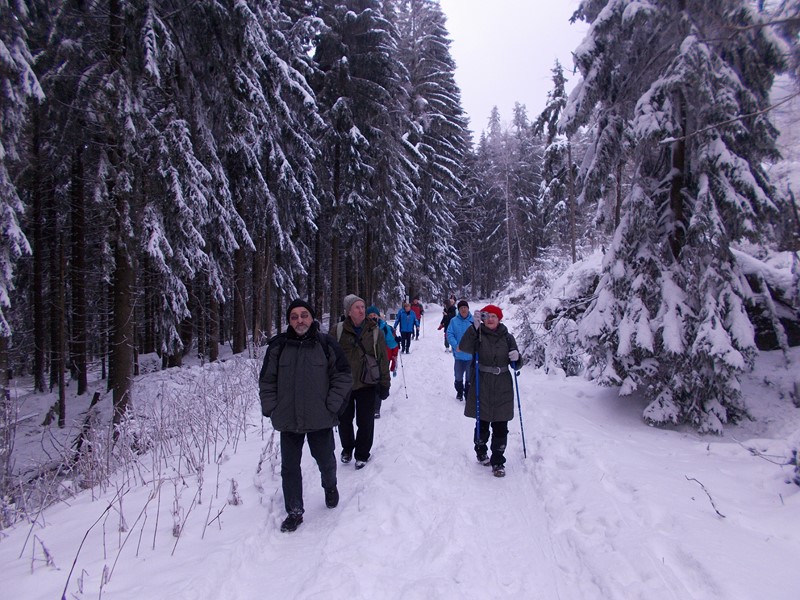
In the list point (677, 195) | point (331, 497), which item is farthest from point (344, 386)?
point (677, 195)

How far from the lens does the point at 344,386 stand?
4.06m

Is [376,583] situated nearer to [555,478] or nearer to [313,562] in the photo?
[313,562]

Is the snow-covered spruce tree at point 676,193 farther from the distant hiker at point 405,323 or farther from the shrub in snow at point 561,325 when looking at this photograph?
the distant hiker at point 405,323

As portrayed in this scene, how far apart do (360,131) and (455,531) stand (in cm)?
1818

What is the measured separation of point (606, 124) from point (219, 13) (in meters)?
8.90

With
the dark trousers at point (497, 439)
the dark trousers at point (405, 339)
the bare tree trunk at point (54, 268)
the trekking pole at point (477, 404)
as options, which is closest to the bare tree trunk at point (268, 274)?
the dark trousers at point (405, 339)

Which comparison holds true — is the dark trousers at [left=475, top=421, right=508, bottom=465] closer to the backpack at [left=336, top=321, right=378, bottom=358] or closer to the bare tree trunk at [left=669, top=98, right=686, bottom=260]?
the backpack at [left=336, top=321, right=378, bottom=358]

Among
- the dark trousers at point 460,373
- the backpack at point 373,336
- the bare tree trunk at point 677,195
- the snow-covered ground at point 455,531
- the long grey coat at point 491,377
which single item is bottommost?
the snow-covered ground at point 455,531

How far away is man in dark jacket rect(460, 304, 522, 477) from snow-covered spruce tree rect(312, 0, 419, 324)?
12.2m

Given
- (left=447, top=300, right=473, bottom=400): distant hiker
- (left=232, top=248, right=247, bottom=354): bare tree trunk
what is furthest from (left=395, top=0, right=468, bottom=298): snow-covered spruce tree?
(left=447, top=300, right=473, bottom=400): distant hiker

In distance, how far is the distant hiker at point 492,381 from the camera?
536 cm

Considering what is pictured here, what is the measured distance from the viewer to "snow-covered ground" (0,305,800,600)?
2.94 metres

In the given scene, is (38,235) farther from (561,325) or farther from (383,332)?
(561,325)

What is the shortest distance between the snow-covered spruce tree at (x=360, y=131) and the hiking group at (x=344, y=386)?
39.3ft
